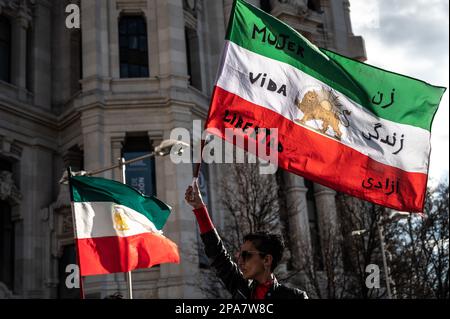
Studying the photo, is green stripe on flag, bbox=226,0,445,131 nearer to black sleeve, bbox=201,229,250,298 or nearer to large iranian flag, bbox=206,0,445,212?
large iranian flag, bbox=206,0,445,212

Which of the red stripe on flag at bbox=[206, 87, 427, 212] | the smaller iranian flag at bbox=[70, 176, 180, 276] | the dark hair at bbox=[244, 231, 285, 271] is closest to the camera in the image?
the dark hair at bbox=[244, 231, 285, 271]

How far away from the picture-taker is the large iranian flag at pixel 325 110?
6.75m

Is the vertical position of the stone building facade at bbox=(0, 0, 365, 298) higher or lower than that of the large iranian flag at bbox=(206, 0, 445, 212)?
higher

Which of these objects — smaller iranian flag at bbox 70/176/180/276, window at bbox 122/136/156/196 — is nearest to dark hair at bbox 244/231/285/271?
smaller iranian flag at bbox 70/176/180/276

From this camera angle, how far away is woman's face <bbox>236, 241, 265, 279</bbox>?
414cm

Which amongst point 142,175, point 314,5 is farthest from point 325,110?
point 314,5

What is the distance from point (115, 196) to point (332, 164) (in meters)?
5.73

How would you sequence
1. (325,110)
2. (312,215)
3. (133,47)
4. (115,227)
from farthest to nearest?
(312,215), (133,47), (115,227), (325,110)

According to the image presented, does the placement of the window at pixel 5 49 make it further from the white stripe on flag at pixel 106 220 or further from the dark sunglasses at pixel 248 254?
the dark sunglasses at pixel 248 254

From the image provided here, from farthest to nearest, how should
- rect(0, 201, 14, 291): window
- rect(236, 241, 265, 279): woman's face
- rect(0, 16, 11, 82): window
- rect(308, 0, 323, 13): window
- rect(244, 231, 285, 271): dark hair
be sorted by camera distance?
rect(308, 0, 323, 13): window
rect(0, 16, 11, 82): window
rect(0, 201, 14, 291): window
rect(244, 231, 285, 271): dark hair
rect(236, 241, 265, 279): woman's face

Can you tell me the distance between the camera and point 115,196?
1158cm

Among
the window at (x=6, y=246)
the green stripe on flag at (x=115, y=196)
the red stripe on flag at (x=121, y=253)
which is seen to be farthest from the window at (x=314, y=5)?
the red stripe on flag at (x=121, y=253)

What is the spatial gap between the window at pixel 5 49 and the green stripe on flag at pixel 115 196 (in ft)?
58.0

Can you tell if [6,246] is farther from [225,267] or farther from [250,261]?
[250,261]
